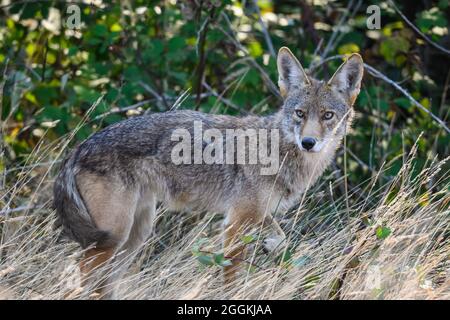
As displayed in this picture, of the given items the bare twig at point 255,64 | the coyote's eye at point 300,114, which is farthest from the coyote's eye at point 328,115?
the bare twig at point 255,64

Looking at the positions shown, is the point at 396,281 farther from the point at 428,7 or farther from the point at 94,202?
the point at 428,7

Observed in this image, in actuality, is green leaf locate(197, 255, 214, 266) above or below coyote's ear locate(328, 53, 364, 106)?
below

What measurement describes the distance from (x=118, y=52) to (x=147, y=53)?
299 mm

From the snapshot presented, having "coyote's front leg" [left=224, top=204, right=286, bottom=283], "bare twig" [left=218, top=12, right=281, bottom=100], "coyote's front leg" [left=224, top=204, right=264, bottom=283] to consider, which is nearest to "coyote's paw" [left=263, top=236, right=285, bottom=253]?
"coyote's front leg" [left=224, top=204, right=286, bottom=283]

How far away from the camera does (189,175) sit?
597 centimetres

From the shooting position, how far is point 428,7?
347 inches

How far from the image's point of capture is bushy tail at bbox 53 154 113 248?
5.23 meters

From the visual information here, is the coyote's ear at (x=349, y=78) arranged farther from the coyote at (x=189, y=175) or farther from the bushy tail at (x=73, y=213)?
the bushy tail at (x=73, y=213)

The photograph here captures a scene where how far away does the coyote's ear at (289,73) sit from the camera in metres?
6.09

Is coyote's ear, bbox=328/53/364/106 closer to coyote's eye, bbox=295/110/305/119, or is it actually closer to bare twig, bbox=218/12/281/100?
coyote's eye, bbox=295/110/305/119

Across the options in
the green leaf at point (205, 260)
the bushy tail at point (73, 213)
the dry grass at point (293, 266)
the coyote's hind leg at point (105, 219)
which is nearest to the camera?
the green leaf at point (205, 260)

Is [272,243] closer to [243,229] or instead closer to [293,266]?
[243,229]

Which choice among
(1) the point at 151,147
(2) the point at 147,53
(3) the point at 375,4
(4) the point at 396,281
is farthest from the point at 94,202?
(3) the point at 375,4
